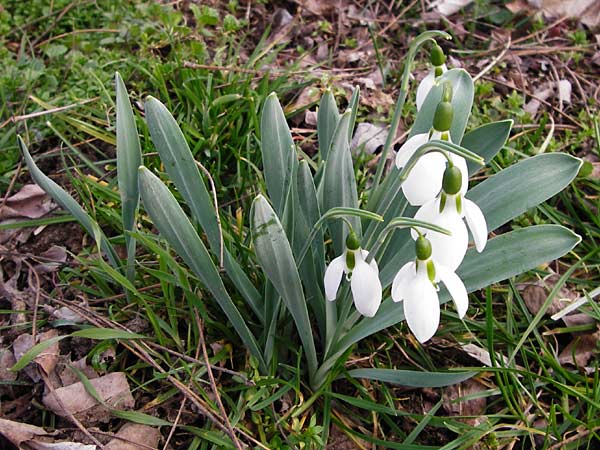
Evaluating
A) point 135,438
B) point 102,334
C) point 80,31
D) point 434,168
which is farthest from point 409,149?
point 80,31

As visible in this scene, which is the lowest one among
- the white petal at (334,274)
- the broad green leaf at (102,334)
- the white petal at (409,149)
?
the broad green leaf at (102,334)

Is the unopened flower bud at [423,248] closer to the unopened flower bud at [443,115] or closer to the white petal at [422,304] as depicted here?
the white petal at [422,304]

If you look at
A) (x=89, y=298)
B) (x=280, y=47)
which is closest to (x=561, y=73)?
(x=280, y=47)

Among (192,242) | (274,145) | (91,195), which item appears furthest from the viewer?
(91,195)

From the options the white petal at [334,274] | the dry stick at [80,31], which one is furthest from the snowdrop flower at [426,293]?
the dry stick at [80,31]

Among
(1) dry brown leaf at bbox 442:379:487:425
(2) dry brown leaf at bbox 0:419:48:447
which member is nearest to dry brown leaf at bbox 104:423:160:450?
(2) dry brown leaf at bbox 0:419:48:447

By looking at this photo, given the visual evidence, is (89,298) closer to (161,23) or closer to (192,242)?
(192,242)
